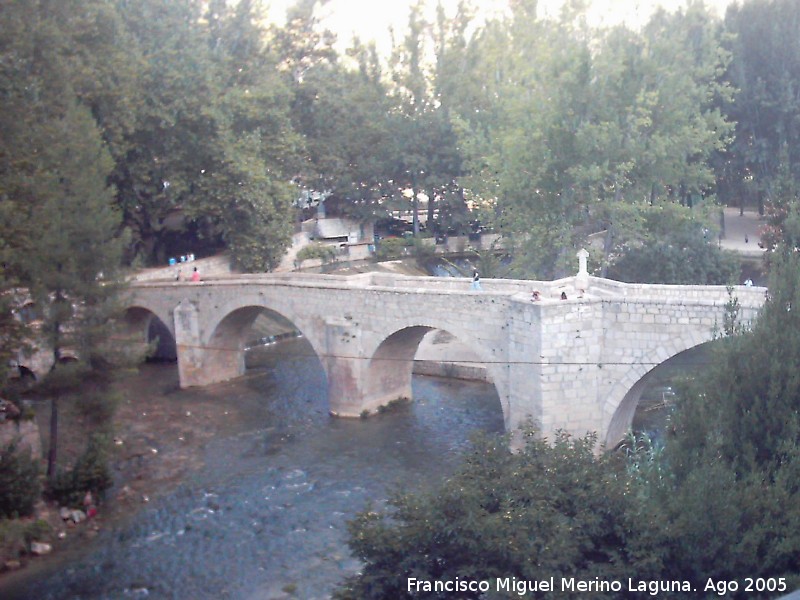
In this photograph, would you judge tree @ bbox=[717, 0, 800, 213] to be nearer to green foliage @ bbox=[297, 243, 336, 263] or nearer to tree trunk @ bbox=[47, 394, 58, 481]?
green foliage @ bbox=[297, 243, 336, 263]

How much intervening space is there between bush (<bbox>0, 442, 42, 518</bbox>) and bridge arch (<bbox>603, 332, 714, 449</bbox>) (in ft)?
41.8

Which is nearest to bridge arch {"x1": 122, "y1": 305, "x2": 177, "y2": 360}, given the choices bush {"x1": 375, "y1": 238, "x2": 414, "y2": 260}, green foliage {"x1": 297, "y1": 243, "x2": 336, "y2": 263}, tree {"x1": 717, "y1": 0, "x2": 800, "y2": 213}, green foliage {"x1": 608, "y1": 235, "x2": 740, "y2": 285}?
green foliage {"x1": 297, "y1": 243, "x2": 336, "y2": 263}

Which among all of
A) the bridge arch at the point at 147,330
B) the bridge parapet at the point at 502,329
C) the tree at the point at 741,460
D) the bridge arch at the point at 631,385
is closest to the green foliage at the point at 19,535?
the bridge parapet at the point at 502,329

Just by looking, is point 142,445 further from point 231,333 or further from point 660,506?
point 660,506

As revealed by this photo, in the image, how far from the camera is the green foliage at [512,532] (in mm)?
10031

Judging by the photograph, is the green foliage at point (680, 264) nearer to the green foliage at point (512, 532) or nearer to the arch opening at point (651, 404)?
the arch opening at point (651, 404)

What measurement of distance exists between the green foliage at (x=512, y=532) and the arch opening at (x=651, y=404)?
746 centimetres

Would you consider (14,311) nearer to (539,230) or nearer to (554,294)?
(554,294)

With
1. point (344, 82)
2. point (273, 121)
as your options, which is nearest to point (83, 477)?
point (273, 121)

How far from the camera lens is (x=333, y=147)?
44.4m

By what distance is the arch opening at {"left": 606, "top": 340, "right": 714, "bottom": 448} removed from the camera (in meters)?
20.1

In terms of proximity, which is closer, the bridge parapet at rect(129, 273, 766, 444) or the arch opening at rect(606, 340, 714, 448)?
the bridge parapet at rect(129, 273, 766, 444)

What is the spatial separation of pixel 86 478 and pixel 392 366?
30.9ft

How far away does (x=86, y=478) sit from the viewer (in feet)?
63.8
